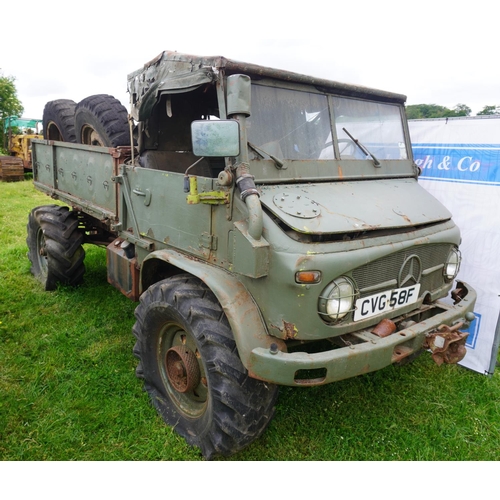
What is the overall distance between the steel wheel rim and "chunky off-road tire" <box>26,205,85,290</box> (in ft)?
8.35

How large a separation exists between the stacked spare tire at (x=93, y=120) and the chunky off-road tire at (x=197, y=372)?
2.19 meters

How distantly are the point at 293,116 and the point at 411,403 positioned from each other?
2.54 metres

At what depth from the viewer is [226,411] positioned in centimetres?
279

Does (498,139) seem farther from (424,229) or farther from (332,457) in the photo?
(332,457)

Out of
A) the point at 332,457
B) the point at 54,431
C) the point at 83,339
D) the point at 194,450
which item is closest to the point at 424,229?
the point at 332,457

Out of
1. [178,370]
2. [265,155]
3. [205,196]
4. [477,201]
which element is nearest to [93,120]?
[205,196]

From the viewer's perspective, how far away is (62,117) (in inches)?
229

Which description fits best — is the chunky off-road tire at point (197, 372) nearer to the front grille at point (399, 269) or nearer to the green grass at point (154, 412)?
the green grass at point (154, 412)

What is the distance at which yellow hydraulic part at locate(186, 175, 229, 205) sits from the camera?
2926 mm

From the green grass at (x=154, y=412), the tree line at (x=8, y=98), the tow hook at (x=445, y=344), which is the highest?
the tree line at (x=8, y=98)

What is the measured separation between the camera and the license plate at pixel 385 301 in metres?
2.88

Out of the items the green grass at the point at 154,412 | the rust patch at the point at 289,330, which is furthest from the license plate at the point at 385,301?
the green grass at the point at 154,412

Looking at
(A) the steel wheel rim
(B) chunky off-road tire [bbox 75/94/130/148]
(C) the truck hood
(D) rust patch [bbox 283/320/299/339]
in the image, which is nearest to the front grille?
(C) the truck hood

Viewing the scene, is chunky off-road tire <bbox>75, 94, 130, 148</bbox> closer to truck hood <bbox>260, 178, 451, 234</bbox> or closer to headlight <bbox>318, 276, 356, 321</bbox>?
truck hood <bbox>260, 178, 451, 234</bbox>
